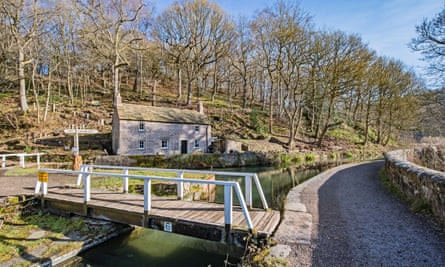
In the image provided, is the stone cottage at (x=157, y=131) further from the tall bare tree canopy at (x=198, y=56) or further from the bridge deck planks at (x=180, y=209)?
the bridge deck planks at (x=180, y=209)

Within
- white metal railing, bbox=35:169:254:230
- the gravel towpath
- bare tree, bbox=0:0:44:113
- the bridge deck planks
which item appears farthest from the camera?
bare tree, bbox=0:0:44:113

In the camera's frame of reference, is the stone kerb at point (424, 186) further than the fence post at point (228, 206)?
Yes

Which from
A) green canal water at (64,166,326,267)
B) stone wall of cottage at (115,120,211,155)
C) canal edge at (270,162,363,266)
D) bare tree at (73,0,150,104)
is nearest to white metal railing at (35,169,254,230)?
canal edge at (270,162,363,266)

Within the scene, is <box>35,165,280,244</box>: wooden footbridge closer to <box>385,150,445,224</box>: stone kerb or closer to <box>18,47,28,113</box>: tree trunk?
<box>385,150,445,224</box>: stone kerb

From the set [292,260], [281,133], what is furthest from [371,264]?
[281,133]

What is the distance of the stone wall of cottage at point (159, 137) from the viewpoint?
21.1 m

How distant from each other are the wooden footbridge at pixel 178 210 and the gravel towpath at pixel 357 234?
0.69 metres

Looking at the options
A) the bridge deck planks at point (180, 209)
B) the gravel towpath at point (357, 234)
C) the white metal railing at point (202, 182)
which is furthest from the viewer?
the bridge deck planks at point (180, 209)

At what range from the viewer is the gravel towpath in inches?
169

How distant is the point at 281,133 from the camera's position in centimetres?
3334

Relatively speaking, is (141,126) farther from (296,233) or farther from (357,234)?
(357,234)

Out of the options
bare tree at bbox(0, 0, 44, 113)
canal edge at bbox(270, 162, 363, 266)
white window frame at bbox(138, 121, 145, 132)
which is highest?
bare tree at bbox(0, 0, 44, 113)

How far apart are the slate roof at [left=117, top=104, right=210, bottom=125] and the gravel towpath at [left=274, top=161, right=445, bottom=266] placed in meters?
16.9

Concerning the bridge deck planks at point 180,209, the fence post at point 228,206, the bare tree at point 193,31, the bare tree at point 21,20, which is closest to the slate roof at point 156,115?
the bare tree at point 193,31
